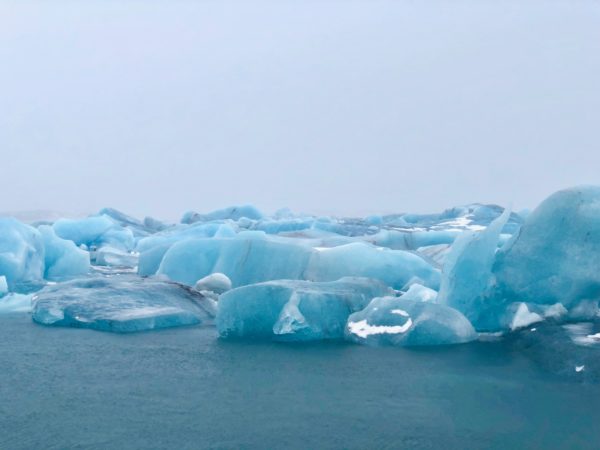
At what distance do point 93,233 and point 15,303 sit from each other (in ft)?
28.3

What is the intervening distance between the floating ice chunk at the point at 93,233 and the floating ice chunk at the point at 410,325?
39.3 feet

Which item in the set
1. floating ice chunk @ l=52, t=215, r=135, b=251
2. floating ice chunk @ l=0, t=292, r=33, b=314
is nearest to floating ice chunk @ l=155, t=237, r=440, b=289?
floating ice chunk @ l=0, t=292, r=33, b=314

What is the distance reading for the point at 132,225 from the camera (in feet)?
85.3

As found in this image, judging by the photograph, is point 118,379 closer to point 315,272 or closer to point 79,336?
point 79,336

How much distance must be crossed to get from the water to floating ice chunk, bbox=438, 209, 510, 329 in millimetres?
766

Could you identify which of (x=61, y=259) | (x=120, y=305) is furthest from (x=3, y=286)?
(x=120, y=305)

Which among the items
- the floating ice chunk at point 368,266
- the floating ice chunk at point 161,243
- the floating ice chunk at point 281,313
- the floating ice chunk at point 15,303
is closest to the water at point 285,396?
the floating ice chunk at point 281,313

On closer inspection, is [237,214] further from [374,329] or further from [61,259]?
[374,329]

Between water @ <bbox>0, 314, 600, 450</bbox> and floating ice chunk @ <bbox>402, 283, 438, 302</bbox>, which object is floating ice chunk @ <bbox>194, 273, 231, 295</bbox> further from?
floating ice chunk @ <bbox>402, 283, 438, 302</bbox>

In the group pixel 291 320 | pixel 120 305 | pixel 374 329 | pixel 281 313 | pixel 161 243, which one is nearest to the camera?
pixel 374 329

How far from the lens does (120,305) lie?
328 inches

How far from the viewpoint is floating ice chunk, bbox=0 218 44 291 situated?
11.0 m

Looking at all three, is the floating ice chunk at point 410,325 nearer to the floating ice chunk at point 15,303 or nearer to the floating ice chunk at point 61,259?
the floating ice chunk at point 15,303

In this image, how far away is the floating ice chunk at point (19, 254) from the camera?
433 inches
